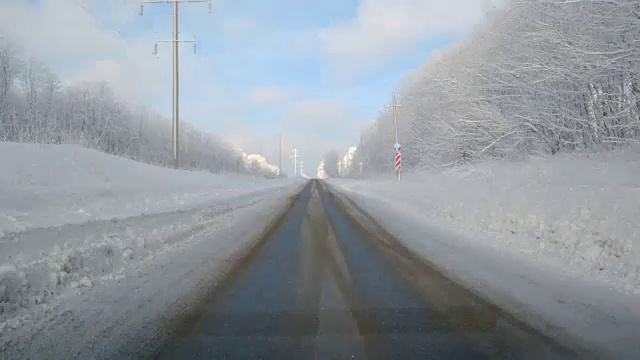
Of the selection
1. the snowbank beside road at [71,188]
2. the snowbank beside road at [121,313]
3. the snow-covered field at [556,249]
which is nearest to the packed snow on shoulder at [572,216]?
the snow-covered field at [556,249]

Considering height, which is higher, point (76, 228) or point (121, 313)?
point (76, 228)

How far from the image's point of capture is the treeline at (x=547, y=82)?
1585cm

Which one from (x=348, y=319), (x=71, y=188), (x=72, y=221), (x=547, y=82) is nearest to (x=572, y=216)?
(x=348, y=319)

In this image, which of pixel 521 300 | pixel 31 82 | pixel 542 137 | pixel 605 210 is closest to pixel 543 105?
pixel 542 137

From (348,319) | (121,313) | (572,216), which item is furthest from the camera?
(572,216)

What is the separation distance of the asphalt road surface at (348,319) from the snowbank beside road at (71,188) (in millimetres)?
6792

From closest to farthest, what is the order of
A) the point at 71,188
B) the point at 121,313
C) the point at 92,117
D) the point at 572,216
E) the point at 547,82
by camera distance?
the point at 121,313, the point at 572,216, the point at 71,188, the point at 547,82, the point at 92,117

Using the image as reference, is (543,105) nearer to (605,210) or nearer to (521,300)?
(605,210)

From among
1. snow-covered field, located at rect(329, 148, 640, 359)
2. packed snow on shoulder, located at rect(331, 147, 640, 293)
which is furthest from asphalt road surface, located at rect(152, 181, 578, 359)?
packed snow on shoulder, located at rect(331, 147, 640, 293)

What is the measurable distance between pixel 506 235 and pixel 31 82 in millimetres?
67014

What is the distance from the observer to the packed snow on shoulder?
24.4ft

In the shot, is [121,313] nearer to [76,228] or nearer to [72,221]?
[76,228]

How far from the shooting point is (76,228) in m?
10.4

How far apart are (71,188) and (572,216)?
16.4 m
